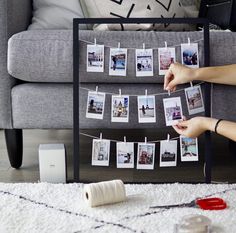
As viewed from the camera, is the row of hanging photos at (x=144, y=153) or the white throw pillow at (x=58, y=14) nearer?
the row of hanging photos at (x=144, y=153)

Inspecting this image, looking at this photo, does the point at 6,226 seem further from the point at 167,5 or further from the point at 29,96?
the point at 167,5

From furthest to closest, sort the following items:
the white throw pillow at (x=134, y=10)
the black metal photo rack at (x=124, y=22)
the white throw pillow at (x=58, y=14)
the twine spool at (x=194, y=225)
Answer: the white throw pillow at (x=58, y=14) → the white throw pillow at (x=134, y=10) → the black metal photo rack at (x=124, y=22) → the twine spool at (x=194, y=225)

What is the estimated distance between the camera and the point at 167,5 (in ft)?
6.52

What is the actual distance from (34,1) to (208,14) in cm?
79

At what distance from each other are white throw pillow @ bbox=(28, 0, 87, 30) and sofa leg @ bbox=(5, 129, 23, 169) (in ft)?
1.55

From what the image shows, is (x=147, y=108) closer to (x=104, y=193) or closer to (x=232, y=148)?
(x=104, y=193)

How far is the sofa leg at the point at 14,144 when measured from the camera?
1.88 m

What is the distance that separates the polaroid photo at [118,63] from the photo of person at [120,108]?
0.29 feet

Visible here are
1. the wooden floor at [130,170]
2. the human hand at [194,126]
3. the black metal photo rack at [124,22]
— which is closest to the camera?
the human hand at [194,126]

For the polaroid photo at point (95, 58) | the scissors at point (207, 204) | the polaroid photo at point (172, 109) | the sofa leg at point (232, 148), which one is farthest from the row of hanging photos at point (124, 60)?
the sofa leg at point (232, 148)

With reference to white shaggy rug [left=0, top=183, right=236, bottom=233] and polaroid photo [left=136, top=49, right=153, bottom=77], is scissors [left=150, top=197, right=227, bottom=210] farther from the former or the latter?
polaroid photo [left=136, top=49, right=153, bottom=77]

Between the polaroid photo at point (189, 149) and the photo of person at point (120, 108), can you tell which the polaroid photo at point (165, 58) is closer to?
the photo of person at point (120, 108)

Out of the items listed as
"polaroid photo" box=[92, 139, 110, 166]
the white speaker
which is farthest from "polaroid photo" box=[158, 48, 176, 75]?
the white speaker

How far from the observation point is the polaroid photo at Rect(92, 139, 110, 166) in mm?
1749
